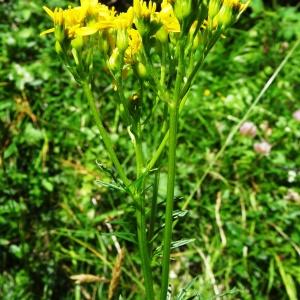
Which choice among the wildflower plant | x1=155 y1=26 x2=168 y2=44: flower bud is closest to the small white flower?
the wildflower plant

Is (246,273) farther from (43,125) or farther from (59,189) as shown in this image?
(43,125)

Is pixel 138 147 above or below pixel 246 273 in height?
above

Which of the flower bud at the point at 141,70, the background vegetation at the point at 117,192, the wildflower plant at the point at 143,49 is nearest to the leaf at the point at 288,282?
the background vegetation at the point at 117,192

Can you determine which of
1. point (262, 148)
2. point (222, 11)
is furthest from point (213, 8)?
point (262, 148)

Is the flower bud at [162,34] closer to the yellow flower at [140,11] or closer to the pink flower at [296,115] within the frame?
the yellow flower at [140,11]

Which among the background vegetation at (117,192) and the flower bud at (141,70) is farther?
the background vegetation at (117,192)

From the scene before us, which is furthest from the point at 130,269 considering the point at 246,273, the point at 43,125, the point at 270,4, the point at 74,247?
the point at 270,4
